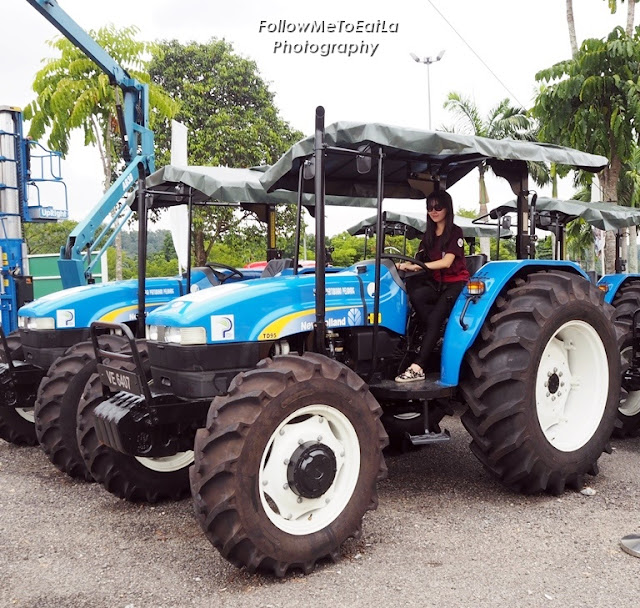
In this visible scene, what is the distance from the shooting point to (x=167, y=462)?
5.45 meters

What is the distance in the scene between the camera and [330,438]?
165 inches

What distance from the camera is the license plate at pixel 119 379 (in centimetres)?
440

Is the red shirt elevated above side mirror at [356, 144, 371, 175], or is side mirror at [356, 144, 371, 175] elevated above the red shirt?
side mirror at [356, 144, 371, 175]

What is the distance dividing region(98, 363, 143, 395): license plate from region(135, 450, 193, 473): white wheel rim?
74 cm

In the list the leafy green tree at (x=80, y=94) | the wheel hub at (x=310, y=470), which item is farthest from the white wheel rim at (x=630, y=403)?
the leafy green tree at (x=80, y=94)

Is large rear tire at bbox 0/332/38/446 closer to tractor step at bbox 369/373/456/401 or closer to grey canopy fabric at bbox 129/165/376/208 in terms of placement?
grey canopy fabric at bbox 129/165/376/208

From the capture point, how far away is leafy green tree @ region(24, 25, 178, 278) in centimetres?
1750

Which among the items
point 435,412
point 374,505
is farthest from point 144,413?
point 435,412

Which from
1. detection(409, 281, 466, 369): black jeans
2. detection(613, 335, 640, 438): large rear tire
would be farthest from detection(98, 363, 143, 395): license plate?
detection(613, 335, 640, 438): large rear tire

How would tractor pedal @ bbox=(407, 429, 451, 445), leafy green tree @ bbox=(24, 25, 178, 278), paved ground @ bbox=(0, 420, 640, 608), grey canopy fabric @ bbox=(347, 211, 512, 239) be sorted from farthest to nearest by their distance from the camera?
leafy green tree @ bbox=(24, 25, 178, 278) < grey canopy fabric @ bbox=(347, 211, 512, 239) < tractor pedal @ bbox=(407, 429, 451, 445) < paved ground @ bbox=(0, 420, 640, 608)

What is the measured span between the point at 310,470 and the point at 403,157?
2.66 meters

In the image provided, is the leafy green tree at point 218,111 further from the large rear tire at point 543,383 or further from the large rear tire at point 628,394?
the large rear tire at point 543,383

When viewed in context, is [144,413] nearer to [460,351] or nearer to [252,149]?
[460,351]

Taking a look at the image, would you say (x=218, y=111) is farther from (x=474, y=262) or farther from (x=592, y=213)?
(x=474, y=262)
